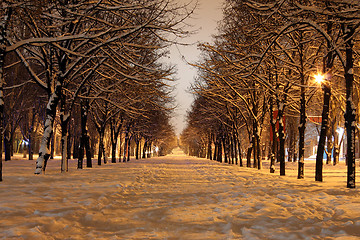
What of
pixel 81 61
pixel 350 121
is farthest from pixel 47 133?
pixel 350 121

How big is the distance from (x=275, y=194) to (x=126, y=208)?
4.48 m

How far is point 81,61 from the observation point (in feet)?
55.6

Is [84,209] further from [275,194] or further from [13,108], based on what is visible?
[13,108]

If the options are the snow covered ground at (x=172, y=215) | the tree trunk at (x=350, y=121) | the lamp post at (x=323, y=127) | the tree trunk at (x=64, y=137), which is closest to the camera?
the snow covered ground at (x=172, y=215)

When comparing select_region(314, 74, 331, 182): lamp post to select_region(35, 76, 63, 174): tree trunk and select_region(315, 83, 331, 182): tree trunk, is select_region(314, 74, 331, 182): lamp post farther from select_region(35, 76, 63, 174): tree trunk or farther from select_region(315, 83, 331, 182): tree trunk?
select_region(35, 76, 63, 174): tree trunk

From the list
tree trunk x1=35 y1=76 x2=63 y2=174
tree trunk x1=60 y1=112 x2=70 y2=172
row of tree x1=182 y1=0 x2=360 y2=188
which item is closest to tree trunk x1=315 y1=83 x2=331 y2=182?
row of tree x1=182 y1=0 x2=360 y2=188

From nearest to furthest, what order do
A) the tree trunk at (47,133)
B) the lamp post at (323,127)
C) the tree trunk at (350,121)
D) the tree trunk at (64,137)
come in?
the tree trunk at (350,121) < the lamp post at (323,127) < the tree trunk at (47,133) < the tree trunk at (64,137)

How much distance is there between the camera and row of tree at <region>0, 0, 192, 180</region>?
10750mm

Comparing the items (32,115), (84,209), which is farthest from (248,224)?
(32,115)

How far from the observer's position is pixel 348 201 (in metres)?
7.66

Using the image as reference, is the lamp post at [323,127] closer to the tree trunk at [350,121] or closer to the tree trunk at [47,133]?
the tree trunk at [350,121]

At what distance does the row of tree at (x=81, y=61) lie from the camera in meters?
10.8

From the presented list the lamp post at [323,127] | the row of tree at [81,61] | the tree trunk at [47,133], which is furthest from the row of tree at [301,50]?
the tree trunk at [47,133]

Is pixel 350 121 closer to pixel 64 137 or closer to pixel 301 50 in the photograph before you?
A: pixel 301 50
